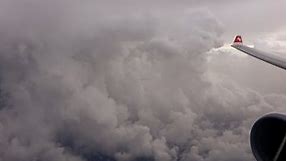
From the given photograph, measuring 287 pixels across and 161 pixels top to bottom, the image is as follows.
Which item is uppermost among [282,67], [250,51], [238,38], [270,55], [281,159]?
[238,38]

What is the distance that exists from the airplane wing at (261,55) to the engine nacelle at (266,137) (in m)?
5.56

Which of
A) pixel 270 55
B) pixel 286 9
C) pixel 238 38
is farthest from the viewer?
pixel 238 38

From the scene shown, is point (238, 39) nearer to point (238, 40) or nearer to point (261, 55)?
point (238, 40)

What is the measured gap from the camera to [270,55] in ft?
102

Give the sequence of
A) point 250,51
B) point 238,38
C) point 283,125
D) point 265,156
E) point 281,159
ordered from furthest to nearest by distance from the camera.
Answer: point 238,38, point 250,51, point 265,156, point 283,125, point 281,159

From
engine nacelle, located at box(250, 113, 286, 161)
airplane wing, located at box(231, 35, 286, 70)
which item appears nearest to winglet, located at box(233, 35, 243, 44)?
airplane wing, located at box(231, 35, 286, 70)

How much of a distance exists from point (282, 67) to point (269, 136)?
19.3 feet

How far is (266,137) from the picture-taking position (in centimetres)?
→ 2295

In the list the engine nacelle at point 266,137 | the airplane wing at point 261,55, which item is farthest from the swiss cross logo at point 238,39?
the engine nacelle at point 266,137

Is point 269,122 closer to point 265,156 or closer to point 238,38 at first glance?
point 265,156

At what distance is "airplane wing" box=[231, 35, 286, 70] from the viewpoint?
27.6m

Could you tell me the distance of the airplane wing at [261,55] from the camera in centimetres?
2761

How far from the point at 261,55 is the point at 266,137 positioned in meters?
10.3

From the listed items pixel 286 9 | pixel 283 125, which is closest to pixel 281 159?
pixel 283 125
